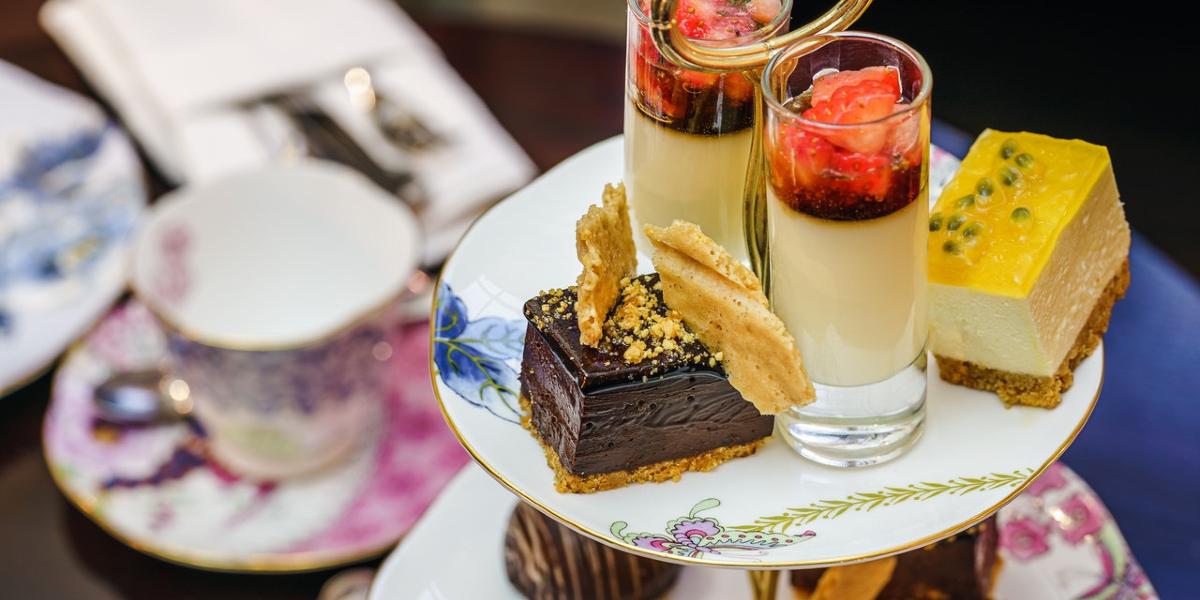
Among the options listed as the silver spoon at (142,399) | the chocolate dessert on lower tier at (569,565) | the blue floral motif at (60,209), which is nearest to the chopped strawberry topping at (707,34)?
the chocolate dessert on lower tier at (569,565)

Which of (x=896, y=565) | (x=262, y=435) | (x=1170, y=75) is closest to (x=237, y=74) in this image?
(x=262, y=435)

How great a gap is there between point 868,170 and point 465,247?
1.00 ft

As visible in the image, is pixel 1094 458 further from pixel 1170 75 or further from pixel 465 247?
pixel 1170 75

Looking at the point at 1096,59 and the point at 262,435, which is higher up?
the point at 262,435

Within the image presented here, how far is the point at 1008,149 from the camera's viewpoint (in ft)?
2.33

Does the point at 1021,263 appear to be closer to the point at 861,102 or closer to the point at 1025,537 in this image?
the point at 861,102

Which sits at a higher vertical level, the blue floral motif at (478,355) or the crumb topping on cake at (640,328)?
the crumb topping on cake at (640,328)

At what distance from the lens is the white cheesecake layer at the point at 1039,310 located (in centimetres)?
65

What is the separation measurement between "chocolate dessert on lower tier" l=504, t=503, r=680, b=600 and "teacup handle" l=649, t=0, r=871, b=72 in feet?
1.24

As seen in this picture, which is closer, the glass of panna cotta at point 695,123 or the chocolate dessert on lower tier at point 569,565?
the glass of panna cotta at point 695,123

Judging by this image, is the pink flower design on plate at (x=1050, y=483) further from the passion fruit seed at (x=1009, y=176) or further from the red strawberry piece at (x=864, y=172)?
the red strawberry piece at (x=864, y=172)

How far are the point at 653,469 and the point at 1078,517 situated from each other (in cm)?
46

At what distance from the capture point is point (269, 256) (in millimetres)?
1331

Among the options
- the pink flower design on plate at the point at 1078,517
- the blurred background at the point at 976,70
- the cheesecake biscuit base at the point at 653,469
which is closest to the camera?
the cheesecake biscuit base at the point at 653,469
